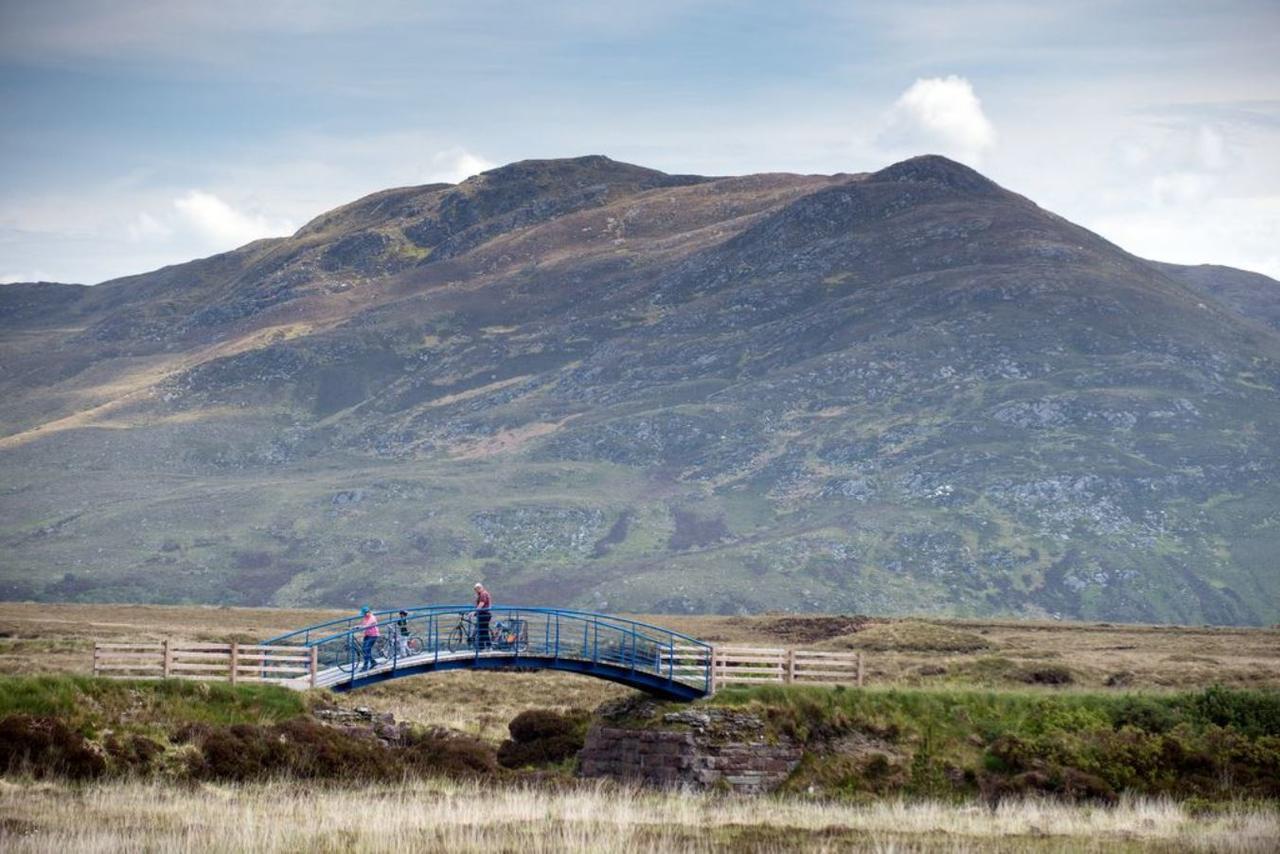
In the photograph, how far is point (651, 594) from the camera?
19975cm

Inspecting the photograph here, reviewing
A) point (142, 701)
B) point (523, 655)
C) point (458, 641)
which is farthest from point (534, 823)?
point (458, 641)

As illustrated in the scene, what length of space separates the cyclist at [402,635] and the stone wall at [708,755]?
7.29 meters

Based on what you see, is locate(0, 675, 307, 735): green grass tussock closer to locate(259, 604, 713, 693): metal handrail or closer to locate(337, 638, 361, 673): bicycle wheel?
locate(259, 604, 713, 693): metal handrail

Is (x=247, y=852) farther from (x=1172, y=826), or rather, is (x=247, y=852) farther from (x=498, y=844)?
(x=1172, y=826)

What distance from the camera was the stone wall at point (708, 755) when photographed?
151ft

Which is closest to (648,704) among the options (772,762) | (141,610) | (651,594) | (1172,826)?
(772,762)

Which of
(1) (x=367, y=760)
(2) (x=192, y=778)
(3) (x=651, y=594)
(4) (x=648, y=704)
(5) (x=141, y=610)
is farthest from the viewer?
(3) (x=651, y=594)

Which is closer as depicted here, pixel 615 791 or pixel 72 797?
pixel 72 797

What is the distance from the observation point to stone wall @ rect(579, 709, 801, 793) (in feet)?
151

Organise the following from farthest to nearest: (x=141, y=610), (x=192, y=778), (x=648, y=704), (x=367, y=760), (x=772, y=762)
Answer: (x=141, y=610) → (x=648, y=704) → (x=772, y=762) → (x=367, y=760) → (x=192, y=778)

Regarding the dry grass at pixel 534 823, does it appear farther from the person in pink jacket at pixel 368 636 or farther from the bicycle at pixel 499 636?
the bicycle at pixel 499 636

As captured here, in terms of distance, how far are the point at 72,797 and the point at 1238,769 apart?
29256 millimetres

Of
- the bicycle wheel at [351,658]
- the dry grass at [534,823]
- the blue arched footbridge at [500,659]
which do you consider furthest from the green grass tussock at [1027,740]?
the bicycle wheel at [351,658]

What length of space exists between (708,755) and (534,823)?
1350 cm
